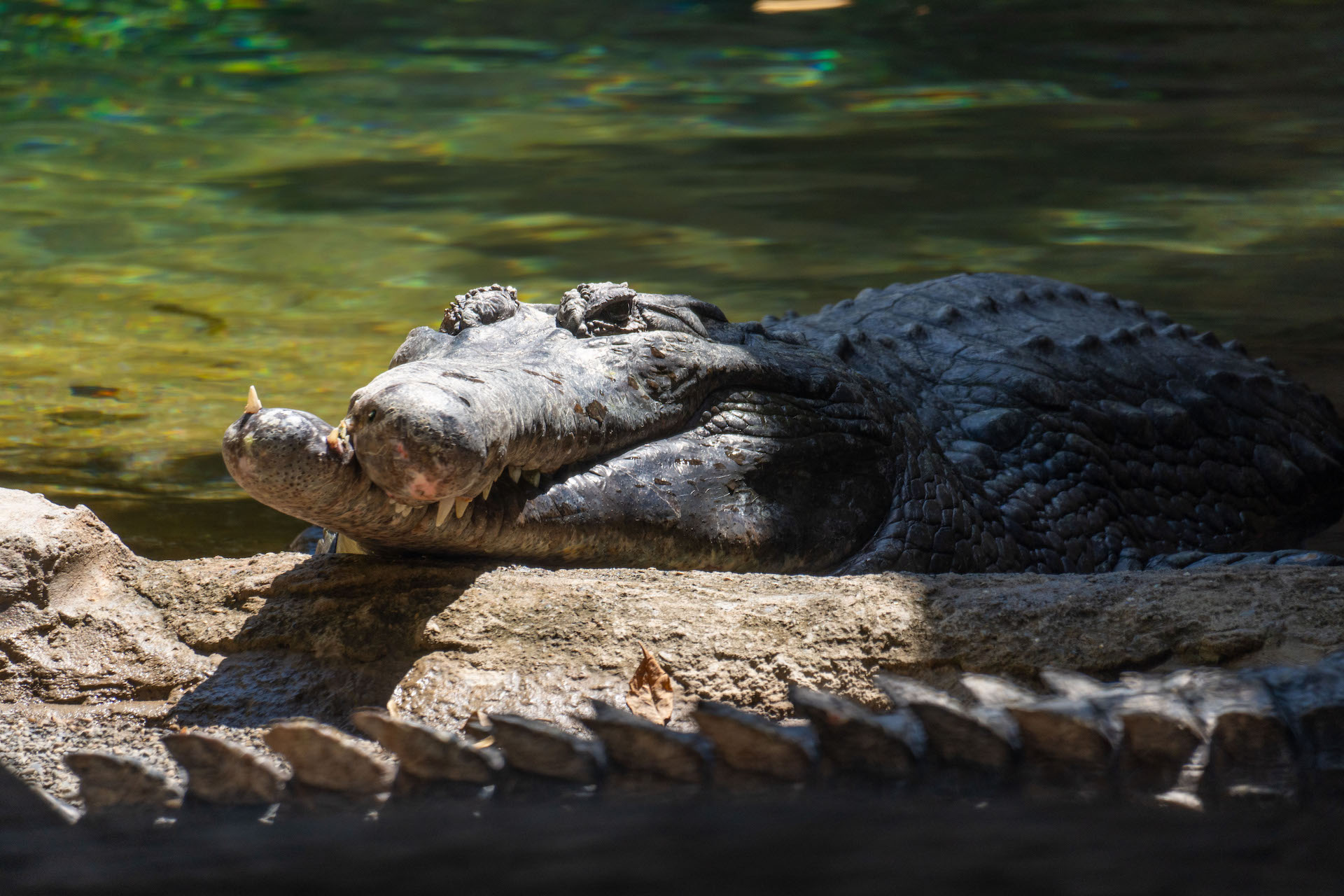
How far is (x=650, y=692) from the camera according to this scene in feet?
5.82

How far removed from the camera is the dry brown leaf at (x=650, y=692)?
1.73 meters

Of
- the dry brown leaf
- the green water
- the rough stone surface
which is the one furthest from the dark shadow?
the green water

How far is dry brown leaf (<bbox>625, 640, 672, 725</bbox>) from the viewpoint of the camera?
173 centimetres

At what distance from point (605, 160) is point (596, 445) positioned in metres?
3.85

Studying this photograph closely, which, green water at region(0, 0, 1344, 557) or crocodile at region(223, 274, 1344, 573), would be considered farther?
green water at region(0, 0, 1344, 557)

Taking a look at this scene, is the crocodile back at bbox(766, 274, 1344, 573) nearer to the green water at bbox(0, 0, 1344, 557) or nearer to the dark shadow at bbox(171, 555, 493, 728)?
the green water at bbox(0, 0, 1344, 557)

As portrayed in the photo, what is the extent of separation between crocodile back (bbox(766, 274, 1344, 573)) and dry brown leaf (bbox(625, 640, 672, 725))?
6.50ft

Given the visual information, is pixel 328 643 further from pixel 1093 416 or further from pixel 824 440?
pixel 1093 416

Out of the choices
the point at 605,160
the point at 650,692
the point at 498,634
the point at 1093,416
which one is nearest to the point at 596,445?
the point at 498,634

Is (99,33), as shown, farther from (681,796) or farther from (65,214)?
(681,796)

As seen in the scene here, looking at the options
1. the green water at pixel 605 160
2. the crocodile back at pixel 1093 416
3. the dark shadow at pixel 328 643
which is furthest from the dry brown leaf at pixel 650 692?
the green water at pixel 605 160

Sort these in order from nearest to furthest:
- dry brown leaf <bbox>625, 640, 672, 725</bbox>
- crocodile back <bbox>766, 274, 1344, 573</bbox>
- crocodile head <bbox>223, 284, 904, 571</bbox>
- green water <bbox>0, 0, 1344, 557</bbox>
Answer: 1. dry brown leaf <bbox>625, 640, 672, 725</bbox>
2. crocodile head <bbox>223, 284, 904, 571</bbox>
3. crocodile back <bbox>766, 274, 1344, 573</bbox>
4. green water <bbox>0, 0, 1344, 557</bbox>

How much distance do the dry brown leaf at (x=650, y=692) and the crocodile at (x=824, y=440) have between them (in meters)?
0.42

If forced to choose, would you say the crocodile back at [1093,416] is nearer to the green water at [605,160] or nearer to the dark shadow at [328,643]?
the green water at [605,160]
